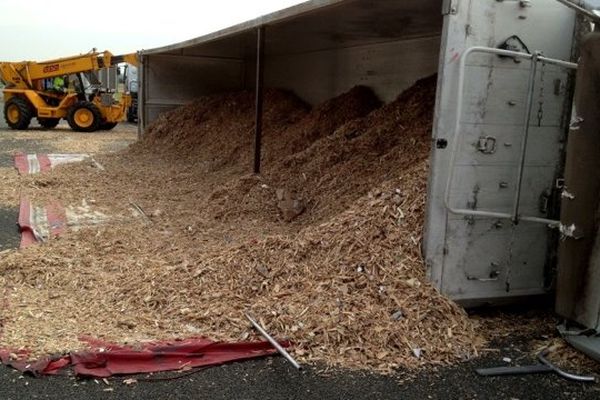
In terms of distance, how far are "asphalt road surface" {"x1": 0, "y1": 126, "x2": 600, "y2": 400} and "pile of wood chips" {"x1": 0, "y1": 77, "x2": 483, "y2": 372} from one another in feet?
0.56

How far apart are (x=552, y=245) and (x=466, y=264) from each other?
834mm

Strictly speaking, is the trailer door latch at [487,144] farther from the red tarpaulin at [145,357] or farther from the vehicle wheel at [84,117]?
the vehicle wheel at [84,117]

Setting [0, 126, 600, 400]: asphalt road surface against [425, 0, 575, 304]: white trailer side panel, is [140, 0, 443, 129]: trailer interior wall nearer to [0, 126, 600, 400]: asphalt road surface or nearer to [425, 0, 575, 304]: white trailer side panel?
[425, 0, 575, 304]: white trailer side panel

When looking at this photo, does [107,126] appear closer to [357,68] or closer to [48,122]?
[48,122]

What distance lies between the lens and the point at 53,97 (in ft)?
72.3

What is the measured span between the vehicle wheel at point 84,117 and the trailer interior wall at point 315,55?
24.5 feet

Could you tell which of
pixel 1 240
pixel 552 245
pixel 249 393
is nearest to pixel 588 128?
pixel 552 245

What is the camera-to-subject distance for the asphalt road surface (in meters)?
3.43

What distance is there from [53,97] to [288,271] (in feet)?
66.2

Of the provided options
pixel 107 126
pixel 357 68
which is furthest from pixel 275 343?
pixel 107 126

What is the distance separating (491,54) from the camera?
4277mm

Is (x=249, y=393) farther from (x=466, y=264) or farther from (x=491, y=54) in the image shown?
(x=491, y=54)

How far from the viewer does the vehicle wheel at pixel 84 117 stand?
21.6 m

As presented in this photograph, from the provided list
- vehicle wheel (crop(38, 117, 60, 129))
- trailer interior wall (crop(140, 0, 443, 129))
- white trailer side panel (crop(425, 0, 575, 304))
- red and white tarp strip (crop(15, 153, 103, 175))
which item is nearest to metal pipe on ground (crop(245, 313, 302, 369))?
white trailer side panel (crop(425, 0, 575, 304))
